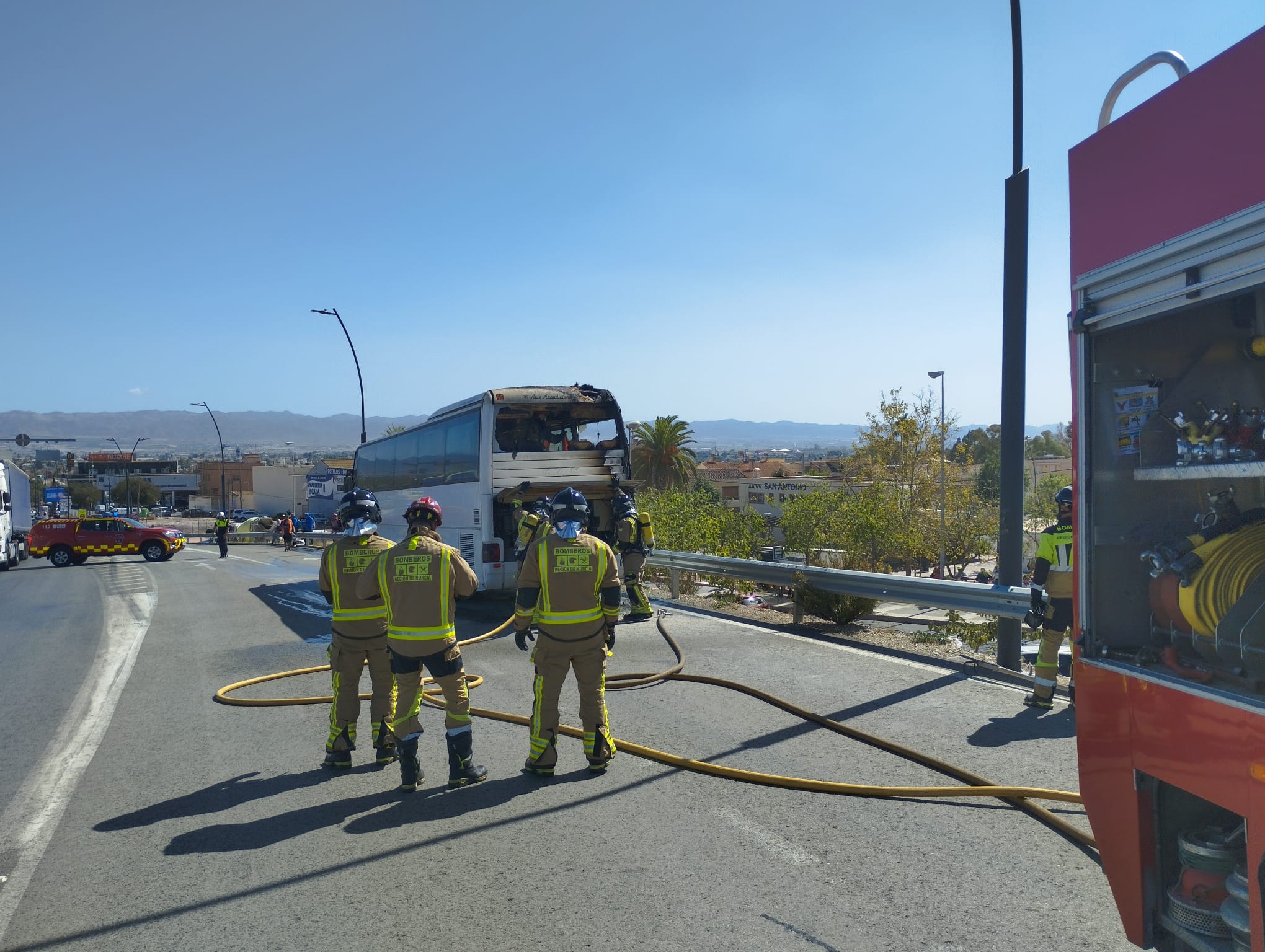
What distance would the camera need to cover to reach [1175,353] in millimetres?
3170

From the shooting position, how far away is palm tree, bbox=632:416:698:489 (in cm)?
4400

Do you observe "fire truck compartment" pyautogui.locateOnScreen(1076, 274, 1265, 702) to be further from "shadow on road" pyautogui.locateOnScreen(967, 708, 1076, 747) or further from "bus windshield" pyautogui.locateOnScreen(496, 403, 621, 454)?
"bus windshield" pyautogui.locateOnScreen(496, 403, 621, 454)

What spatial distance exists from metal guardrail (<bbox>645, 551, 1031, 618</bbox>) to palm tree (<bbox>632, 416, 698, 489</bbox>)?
2949 cm

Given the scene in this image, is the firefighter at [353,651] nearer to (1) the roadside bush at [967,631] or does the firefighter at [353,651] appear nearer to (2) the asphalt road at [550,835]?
(2) the asphalt road at [550,835]

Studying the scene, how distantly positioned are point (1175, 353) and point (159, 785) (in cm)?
611

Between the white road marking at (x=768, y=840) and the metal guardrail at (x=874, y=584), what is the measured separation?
425 centimetres

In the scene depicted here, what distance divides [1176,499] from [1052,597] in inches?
178

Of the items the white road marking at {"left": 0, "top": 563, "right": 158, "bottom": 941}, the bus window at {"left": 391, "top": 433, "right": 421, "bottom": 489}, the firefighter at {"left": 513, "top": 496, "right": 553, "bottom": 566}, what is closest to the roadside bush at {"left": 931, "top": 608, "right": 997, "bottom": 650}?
the firefighter at {"left": 513, "top": 496, "right": 553, "bottom": 566}

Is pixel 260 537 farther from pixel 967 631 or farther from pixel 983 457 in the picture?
pixel 983 457

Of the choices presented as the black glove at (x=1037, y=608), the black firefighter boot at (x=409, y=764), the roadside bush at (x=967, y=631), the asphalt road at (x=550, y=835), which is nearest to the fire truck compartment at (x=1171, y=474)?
the asphalt road at (x=550, y=835)

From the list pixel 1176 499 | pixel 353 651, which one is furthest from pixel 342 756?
pixel 1176 499

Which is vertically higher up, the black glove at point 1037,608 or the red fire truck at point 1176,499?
the red fire truck at point 1176,499

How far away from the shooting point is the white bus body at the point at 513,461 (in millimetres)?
13148

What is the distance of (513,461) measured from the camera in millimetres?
13273
